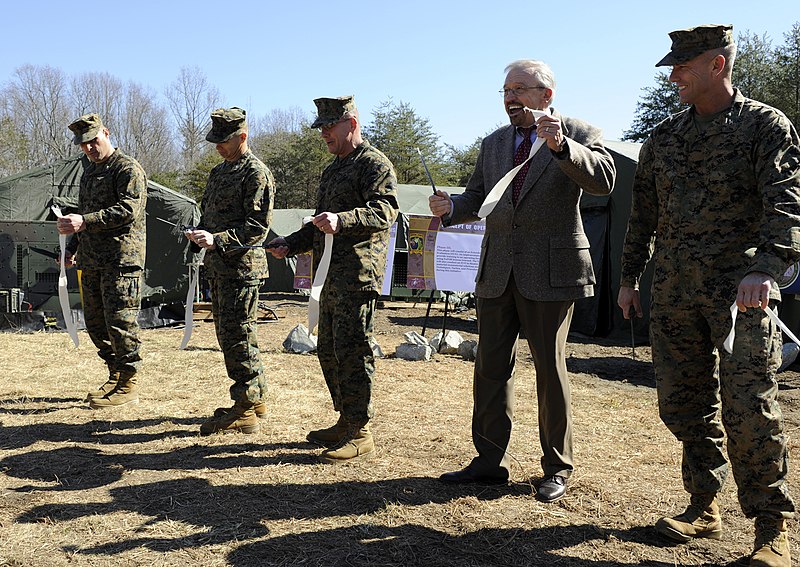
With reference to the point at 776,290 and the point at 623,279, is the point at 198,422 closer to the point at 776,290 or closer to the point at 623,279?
the point at 623,279

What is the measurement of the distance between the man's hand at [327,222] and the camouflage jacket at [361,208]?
6.2 inches

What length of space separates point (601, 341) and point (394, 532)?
26.1ft

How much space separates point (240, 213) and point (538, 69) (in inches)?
85.9

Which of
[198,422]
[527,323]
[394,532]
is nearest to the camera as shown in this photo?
[394,532]

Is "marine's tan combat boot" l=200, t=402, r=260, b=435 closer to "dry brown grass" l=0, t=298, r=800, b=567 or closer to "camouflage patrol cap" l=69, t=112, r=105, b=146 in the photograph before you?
"dry brown grass" l=0, t=298, r=800, b=567

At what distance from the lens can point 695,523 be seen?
3051 mm

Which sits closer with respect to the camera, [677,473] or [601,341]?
[677,473]

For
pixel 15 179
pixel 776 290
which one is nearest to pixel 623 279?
pixel 776 290

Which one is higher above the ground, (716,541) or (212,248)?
(212,248)

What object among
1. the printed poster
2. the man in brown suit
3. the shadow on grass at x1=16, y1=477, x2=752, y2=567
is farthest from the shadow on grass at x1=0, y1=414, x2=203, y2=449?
the printed poster

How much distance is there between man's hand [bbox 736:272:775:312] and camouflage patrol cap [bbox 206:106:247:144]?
321 cm

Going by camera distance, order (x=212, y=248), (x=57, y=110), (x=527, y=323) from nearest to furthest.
Answer: (x=527, y=323)
(x=212, y=248)
(x=57, y=110)

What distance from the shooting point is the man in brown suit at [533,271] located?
3.41 meters

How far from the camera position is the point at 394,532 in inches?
124
